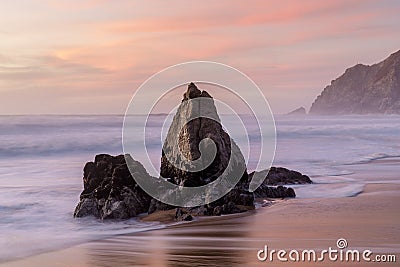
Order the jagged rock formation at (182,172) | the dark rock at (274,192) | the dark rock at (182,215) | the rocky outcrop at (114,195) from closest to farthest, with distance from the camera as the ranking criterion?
the dark rock at (182,215) < the rocky outcrop at (114,195) < the jagged rock formation at (182,172) < the dark rock at (274,192)

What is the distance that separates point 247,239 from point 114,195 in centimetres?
529

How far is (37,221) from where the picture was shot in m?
16.9

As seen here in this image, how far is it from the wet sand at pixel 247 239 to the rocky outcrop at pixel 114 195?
2257mm

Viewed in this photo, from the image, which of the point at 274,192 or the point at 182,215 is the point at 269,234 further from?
the point at 274,192

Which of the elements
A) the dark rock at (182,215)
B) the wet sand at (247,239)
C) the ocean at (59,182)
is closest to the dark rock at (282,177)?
the ocean at (59,182)

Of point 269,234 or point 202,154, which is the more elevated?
point 202,154

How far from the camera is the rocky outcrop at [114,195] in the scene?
645 inches

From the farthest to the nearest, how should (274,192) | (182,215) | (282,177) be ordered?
1. (282,177)
2. (274,192)
3. (182,215)

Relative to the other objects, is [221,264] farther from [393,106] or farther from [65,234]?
[393,106]

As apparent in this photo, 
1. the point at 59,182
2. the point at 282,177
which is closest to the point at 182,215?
the point at 282,177

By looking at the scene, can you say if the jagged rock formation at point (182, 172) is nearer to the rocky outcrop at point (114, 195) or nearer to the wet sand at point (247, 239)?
the rocky outcrop at point (114, 195)

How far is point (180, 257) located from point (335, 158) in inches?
1078

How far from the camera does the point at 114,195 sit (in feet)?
55.1

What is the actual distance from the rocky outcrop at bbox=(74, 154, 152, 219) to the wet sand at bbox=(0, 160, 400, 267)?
2.26 m
